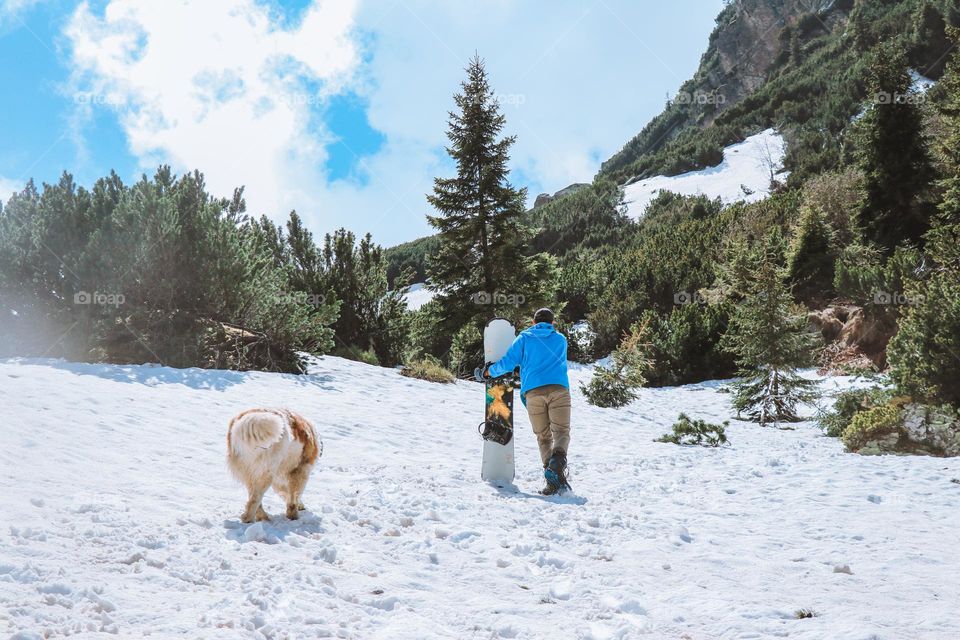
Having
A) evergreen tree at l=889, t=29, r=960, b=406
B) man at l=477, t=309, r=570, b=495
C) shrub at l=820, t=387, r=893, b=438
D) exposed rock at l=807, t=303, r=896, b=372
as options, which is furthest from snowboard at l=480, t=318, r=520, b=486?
exposed rock at l=807, t=303, r=896, b=372

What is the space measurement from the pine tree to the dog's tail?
11018 mm

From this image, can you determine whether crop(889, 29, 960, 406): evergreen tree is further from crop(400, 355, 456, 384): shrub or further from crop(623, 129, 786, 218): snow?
crop(623, 129, 786, 218): snow

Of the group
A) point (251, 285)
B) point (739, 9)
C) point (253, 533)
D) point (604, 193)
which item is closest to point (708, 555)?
point (253, 533)

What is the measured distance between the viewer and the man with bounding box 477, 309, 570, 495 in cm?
590

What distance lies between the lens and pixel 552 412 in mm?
5938

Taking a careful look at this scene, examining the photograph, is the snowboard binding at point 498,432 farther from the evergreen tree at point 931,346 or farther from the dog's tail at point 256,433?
the evergreen tree at point 931,346

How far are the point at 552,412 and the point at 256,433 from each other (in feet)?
9.92

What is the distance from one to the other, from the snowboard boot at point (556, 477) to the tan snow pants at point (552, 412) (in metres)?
0.13

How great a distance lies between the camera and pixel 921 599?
3113mm

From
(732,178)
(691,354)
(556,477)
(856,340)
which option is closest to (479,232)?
(691,354)

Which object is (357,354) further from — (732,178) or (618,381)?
(732,178)

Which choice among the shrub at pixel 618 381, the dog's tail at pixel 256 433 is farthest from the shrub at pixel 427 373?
the dog's tail at pixel 256 433

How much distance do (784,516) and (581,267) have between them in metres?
34.4

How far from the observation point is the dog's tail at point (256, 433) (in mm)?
3984
